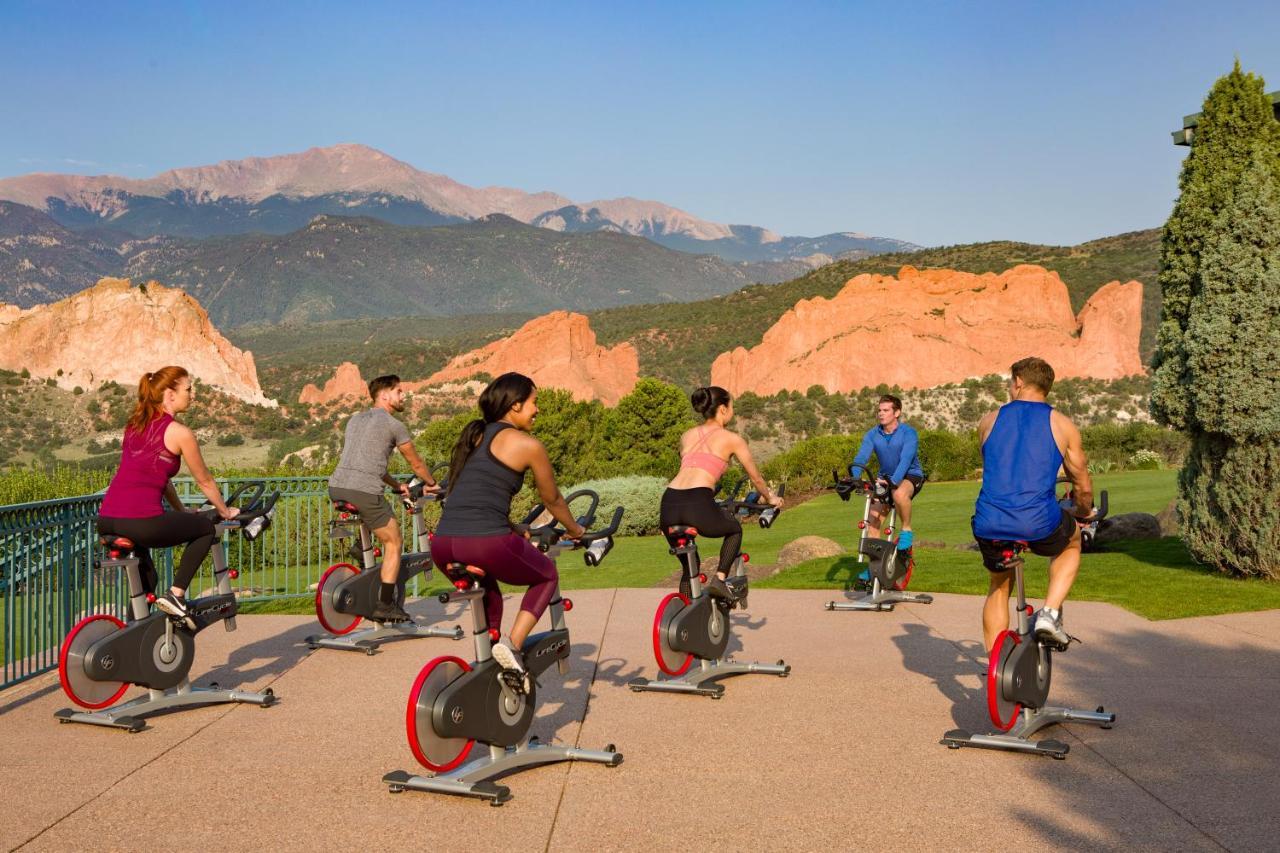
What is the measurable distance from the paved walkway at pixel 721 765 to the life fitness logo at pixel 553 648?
0.60 meters

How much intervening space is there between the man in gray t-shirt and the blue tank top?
14.3 feet

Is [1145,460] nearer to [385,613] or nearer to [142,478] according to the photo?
[385,613]

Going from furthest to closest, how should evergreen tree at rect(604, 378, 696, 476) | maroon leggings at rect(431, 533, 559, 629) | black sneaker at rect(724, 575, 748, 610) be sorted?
1. evergreen tree at rect(604, 378, 696, 476)
2. black sneaker at rect(724, 575, 748, 610)
3. maroon leggings at rect(431, 533, 559, 629)

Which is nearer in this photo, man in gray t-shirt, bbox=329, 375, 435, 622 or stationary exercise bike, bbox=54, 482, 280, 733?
stationary exercise bike, bbox=54, 482, 280, 733

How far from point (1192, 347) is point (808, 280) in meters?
89.5

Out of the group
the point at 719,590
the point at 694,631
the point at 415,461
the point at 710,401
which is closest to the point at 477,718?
the point at 694,631

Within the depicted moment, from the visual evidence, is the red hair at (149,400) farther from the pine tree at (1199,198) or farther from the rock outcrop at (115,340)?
the rock outcrop at (115,340)

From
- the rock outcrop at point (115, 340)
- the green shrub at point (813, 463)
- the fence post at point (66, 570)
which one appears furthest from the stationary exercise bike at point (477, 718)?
the rock outcrop at point (115, 340)

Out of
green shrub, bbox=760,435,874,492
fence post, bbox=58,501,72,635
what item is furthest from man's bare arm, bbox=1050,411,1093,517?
green shrub, bbox=760,435,874,492

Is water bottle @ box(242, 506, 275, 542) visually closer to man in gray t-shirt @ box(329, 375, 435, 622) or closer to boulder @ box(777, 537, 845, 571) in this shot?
man in gray t-shirt @ box(329, 375, 435, 622)

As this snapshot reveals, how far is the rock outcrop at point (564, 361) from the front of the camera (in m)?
74.7

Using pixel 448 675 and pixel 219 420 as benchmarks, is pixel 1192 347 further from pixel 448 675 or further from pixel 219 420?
pixel 219 420

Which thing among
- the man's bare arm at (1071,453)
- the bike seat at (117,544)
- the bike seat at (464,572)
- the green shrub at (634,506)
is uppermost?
the man's bare arm at (1071,453)

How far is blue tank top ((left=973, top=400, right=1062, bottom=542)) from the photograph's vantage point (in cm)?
606
